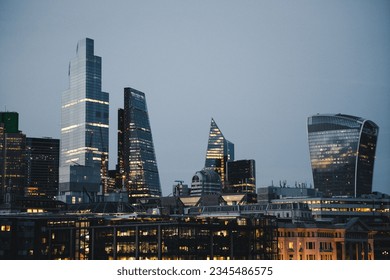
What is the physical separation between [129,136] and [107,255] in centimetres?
12249

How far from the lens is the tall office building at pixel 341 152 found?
12738 cm

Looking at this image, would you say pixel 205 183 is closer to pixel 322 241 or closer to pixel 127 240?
pixel 322 241

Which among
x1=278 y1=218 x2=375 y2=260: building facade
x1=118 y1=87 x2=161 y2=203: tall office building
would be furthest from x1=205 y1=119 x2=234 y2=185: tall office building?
x1=278 y1=218 x2=375 y2=260: building facade

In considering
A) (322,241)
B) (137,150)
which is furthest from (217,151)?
(322,241)

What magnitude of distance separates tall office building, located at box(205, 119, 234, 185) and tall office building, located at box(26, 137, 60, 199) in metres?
46.0

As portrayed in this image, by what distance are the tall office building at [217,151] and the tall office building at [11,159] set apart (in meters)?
62.6

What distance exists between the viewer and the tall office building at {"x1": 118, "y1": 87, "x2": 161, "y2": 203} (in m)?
157

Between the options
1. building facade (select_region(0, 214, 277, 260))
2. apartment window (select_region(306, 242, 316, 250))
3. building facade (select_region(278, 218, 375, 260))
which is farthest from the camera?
apartment window (select_region(306, 242, 316, 250))

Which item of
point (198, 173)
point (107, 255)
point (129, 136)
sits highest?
point (129, 136)

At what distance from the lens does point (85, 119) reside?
159750mm

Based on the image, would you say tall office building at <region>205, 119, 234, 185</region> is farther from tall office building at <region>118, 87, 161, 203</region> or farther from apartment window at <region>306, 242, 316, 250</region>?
apartment window at <region>306, 242, 316, 250</region>
